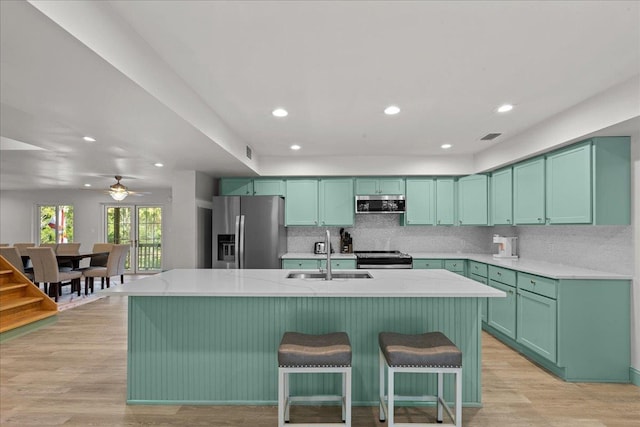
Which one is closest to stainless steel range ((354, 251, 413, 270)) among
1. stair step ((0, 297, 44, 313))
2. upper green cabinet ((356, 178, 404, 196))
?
upper green cabinet ((356, 178, 404, 196))

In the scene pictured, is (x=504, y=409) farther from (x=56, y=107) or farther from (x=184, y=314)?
(x=56, y=107)

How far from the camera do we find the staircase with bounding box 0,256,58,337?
4.86 m

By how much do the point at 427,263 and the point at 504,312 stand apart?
1335mm

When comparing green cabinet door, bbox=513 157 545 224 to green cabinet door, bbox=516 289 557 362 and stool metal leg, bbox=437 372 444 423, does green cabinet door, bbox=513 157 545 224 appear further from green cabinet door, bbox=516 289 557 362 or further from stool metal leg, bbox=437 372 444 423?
stool metal leg, bbox=437 372 444 423

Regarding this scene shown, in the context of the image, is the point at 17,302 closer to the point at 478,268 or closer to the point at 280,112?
the point at 280,112

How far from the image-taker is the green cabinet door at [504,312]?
3.73 m

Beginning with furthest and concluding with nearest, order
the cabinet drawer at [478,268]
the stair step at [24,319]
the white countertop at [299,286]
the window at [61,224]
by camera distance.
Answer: the window at [61,224] < the stair step at [24,319] < the cabinet drawer at [478,268] < the white countertop at [299,286]

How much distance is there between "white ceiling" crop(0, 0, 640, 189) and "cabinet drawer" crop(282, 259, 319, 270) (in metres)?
1.88

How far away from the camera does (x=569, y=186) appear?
334cm

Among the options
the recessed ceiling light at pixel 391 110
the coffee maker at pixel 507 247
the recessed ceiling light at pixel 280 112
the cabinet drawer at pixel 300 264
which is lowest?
the cabinet drawer at pixel 300 264

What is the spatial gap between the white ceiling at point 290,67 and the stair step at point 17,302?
284 cm

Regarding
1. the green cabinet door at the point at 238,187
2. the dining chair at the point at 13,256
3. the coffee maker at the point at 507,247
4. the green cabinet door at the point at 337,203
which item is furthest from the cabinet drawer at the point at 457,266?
the dining chair at the point at 13,256

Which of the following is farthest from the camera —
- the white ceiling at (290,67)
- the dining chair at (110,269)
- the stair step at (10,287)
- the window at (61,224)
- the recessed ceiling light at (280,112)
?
→ the window at (61,224)

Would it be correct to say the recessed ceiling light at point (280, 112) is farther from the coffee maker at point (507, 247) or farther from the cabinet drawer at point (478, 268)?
the coffee maker at point (507, 247)
